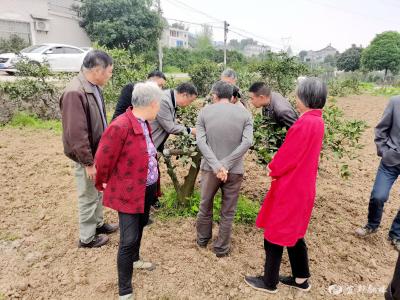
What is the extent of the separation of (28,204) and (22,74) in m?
5.55

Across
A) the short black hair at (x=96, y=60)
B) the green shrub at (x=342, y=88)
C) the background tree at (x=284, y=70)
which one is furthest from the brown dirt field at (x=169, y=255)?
the green shrub at (x=342, y=88)

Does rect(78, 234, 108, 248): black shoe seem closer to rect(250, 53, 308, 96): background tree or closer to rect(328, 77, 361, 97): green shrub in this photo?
rect(250, 53, 308, 96): background tree

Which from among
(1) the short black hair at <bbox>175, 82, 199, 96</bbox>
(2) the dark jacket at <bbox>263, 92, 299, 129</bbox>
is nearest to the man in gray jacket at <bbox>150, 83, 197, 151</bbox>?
(1) the short black hair at <bbox>175, 82, 199, 96</bbox>

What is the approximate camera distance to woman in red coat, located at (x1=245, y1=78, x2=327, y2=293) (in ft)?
7.82

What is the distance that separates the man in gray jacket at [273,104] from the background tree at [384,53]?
1180 inches

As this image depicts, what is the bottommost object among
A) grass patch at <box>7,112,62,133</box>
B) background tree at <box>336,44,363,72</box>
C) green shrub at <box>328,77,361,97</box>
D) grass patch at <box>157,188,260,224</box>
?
grass patch at <box>157,188,260,224</box>

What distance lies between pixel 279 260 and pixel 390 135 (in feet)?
6.58

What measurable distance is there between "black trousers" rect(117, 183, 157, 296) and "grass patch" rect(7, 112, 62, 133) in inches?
249

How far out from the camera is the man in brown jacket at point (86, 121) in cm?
284

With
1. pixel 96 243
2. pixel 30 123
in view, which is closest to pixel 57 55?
pixel 30 123

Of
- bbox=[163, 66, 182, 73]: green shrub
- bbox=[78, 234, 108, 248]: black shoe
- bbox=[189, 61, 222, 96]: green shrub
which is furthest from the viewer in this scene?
bbox=[163, 66, 182, 73]: green shrub

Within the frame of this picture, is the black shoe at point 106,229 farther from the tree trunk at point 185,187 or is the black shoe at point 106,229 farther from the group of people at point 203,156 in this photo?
the tree trunk at point 185,187

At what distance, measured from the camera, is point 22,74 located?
8609 mm

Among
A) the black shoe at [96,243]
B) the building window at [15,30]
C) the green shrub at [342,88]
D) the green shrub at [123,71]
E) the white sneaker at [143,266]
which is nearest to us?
the white sneaker at [143,266]
